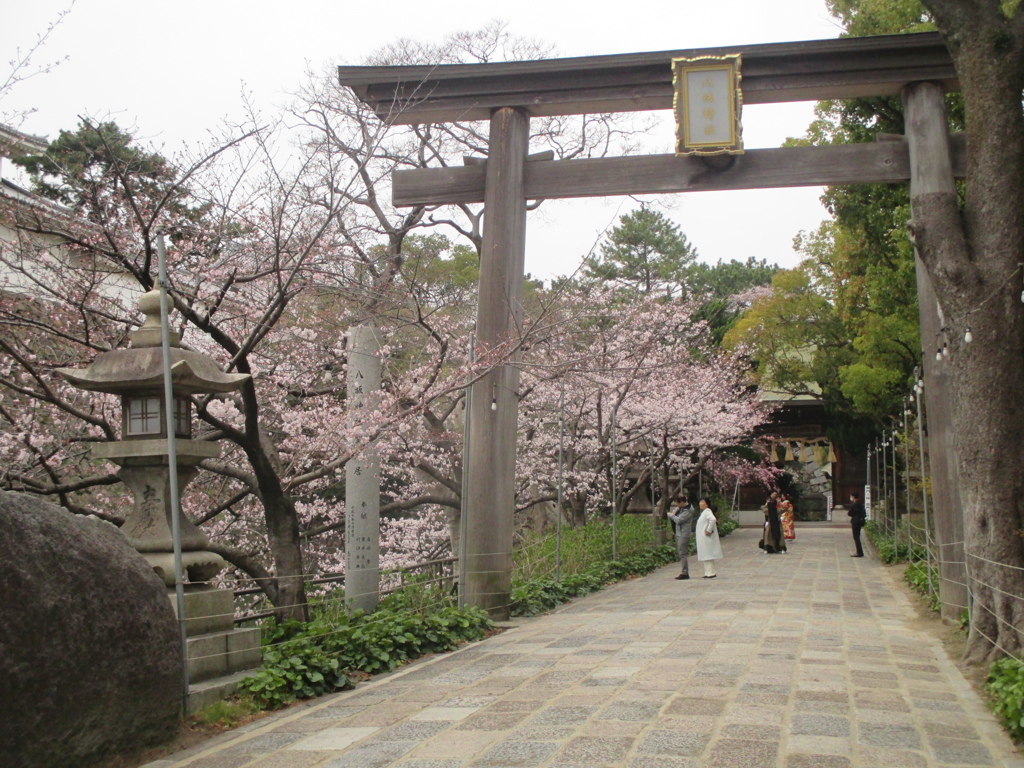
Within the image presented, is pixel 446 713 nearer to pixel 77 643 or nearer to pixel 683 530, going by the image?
pixel 77 643

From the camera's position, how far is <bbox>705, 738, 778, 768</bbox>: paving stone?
4.80 metres

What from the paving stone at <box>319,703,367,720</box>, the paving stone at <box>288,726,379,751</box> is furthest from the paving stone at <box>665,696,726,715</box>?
the paving stone at <box>319,703,367,720</box>

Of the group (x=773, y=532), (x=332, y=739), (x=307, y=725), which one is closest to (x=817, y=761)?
(x=332, y=739)

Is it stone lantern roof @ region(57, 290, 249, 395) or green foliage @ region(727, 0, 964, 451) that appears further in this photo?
green foliage @ region(727, 0, 964, 451)

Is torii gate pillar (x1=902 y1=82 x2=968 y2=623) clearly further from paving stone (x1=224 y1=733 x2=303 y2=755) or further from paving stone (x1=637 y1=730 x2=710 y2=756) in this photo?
paving stone (x1=224 y1=733 x2=303 y2=755)

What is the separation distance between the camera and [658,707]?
6113mm

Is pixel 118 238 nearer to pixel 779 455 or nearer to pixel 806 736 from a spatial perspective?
pixel 806 736

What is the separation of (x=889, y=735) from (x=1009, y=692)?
91 cm

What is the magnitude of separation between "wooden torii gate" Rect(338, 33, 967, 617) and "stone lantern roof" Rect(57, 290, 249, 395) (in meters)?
4.25

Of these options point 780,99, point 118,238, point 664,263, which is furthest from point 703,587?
point 664,263

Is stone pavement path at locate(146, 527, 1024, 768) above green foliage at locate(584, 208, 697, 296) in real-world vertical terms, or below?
below

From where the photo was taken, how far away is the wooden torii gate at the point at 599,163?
33.8 ft

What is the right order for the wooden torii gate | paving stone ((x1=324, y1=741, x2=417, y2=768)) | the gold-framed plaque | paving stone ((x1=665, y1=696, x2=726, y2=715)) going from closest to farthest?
paving stone ((x1=324, y1=741, x2=417, y2=768)) < paving stone ((x1=665, y1=696, x2=726, y2=715)) < the wooden torii gate < the gold-framed plaque

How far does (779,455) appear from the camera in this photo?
36.7 m
